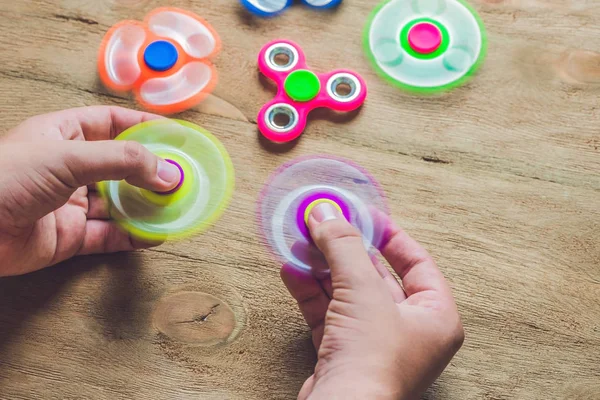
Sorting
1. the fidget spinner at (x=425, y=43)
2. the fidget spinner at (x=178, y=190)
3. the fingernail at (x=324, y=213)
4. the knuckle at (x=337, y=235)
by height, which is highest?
the fidget spinner at (x=425, y=43)

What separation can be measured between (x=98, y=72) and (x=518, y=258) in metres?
0.71

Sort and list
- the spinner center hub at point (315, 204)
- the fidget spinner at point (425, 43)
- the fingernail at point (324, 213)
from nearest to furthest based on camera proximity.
Result: 1. the fingernail at point (324, 213)
2. the spinner center hub at point (315, 204)
3. the fidget spinner at point (425, 43)

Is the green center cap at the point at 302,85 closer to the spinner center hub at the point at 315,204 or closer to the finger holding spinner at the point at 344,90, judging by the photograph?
the finger holding spinner at the point at 344,90

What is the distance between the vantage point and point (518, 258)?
2.64 ft

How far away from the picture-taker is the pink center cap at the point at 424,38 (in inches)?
35.8

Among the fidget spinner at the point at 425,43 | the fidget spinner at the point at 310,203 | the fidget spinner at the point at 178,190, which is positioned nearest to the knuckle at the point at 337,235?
the fidget spinner at the point at 310,203

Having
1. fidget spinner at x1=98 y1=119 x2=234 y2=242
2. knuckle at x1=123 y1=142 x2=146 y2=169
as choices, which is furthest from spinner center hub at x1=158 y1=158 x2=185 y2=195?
knuckle at x1=123 y1=142 x2=146 y2=169

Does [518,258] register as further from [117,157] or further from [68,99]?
[68,99]

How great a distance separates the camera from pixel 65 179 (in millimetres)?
660

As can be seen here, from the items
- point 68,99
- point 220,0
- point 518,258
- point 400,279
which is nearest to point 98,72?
point 68,99

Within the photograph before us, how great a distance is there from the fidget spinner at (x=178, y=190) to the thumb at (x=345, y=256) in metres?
0.23

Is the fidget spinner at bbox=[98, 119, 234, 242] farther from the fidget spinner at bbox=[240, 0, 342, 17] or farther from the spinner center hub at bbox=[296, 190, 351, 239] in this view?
the fidget spinner at bbox=[240, 0, 342, 17]

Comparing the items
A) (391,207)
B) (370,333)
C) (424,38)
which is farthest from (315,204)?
(424,38)

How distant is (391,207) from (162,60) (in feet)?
1.40
